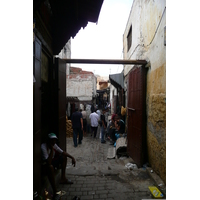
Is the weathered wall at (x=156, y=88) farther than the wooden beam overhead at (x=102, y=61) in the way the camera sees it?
No

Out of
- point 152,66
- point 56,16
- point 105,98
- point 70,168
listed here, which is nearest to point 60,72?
point 56,16

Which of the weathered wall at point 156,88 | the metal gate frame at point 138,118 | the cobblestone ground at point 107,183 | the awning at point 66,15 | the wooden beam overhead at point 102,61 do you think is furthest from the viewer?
the metal gate frame at point 138,118

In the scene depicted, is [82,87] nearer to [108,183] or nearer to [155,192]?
[108,183]

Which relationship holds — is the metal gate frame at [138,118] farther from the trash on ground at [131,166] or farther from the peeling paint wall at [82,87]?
the peeling paint wall at [82,87]

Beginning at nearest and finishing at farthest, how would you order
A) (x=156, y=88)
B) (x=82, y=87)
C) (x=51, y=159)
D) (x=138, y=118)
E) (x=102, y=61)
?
(x=51, y=159) < (x=156, y=88) < (x=102, y=61) < (x=138, y=118) < (x=82, y=87)

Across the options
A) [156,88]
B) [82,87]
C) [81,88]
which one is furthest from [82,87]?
[156,88]

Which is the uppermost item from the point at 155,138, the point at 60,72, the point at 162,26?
the point at 162,26

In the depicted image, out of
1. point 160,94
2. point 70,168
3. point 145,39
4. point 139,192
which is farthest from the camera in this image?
point 145,39

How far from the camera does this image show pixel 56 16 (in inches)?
146

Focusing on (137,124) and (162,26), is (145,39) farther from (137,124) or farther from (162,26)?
(137,124)

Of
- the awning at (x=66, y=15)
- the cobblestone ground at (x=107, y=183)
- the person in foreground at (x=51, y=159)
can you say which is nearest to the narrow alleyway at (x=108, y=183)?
the cobblestone ground at (x=107, y=183)

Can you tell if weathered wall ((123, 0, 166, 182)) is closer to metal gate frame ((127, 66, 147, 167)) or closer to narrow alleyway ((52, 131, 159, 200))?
metal gate frame ((127, 66, 147, 167))

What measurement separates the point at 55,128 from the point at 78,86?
12.1 m

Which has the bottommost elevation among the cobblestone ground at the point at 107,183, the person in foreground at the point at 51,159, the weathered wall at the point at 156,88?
the cobblestone ground at the point at 107,183
